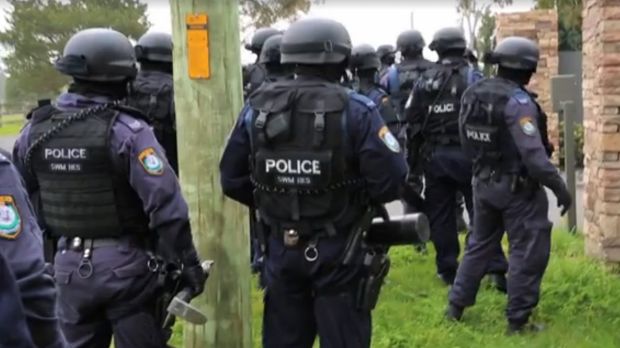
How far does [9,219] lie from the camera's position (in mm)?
2217

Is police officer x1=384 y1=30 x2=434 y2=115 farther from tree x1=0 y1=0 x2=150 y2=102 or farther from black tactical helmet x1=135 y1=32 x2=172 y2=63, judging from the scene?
tree x1=0 y1=0 x2=150 y2=102

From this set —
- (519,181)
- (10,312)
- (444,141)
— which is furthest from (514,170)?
(10,312)

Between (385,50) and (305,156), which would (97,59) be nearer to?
(305,156)

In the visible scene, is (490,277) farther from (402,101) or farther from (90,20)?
(90,20)

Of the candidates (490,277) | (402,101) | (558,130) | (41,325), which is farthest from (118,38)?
(558,130)

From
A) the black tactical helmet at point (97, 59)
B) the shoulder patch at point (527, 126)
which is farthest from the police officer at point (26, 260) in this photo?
the shoulder patch at point (527, 126)

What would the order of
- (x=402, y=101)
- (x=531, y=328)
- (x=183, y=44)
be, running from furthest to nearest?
(x=402, y=101) → (x=531, y=328) → (x=183, y=44)

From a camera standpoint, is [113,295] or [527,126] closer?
[113,295]

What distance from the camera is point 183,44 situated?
14.8 ft

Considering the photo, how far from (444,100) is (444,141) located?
327 mm

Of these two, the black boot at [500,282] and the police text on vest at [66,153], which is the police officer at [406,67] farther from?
the police text on vest at [66,153]

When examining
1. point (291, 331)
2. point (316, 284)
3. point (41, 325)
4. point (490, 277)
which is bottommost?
point (490, 277)

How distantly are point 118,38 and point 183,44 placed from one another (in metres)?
0.55

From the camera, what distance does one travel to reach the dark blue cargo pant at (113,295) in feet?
12.5
